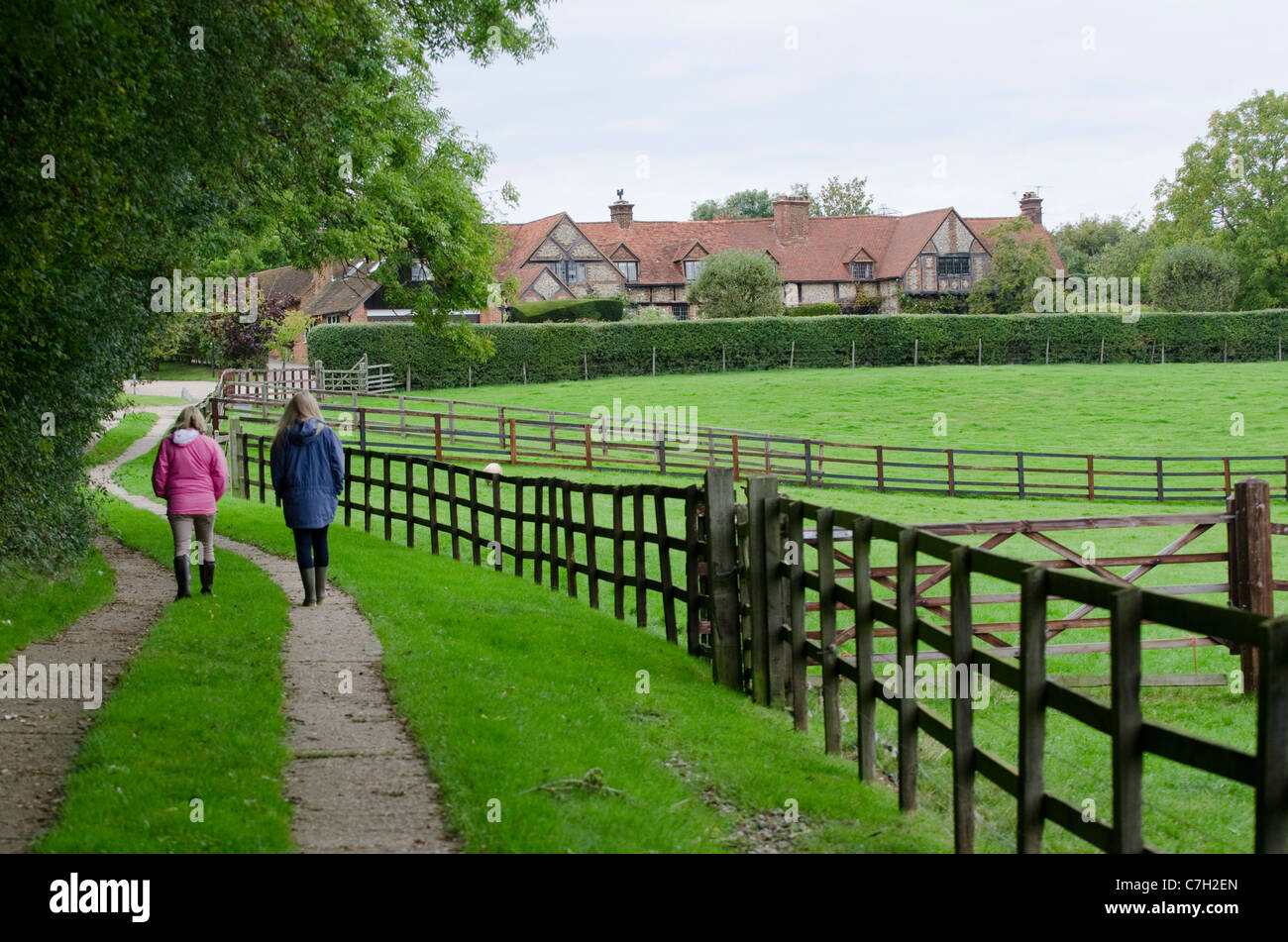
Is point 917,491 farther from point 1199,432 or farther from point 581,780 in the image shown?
point 581,780

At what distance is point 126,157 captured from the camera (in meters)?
9.18

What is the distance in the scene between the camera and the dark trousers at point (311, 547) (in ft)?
36.4

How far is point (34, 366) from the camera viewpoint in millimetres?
11242

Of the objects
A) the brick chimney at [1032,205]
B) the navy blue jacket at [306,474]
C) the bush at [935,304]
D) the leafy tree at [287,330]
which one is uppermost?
the brick chimney at [1032,205]

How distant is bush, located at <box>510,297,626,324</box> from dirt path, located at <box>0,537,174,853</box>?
5400 centimetres

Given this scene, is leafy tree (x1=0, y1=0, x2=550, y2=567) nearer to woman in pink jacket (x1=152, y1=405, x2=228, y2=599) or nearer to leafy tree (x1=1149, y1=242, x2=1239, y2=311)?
woman in pink jacket (x1=152, y1=405, x2=228, y2=599)

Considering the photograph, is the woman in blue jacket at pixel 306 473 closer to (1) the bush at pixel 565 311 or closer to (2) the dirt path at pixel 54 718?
(2) the dirt path at pixel 54 718

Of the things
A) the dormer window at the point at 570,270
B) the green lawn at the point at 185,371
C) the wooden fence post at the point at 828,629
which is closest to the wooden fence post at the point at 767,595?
the wooden fence post at the point at 828,629

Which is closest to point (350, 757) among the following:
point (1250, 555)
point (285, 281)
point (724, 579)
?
point (724, 579)

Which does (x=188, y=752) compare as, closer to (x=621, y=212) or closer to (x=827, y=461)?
(x=827, y=461)

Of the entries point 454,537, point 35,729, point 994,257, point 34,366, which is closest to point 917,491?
point 454,537

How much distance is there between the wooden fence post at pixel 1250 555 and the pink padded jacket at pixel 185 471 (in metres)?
8.99

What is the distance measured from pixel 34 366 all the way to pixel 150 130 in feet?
10.3
